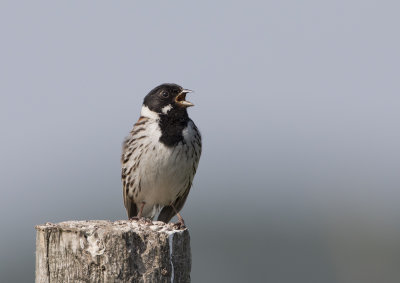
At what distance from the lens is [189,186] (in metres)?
10.7

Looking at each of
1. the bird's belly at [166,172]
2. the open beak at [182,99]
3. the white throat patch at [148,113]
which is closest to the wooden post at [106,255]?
the bird's belly at [166,172]

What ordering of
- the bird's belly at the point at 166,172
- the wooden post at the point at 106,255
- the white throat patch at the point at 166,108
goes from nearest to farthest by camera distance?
1. the wooden post at the point at 106,255
2. the bird's belly at the point at 166,172
3. the white throat patch at the point at 166,108

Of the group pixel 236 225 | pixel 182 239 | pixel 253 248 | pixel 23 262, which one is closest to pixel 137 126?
pixel 182 239

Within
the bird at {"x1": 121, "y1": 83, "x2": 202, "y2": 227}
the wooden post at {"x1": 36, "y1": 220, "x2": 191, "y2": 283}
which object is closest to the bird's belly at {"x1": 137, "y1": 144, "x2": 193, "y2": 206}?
the bird at {"x1": 121, "y1": 83, "x2": 202, "y2": 227}

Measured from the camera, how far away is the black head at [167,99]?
34.2 feet

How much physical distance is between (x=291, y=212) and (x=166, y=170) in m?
35.5

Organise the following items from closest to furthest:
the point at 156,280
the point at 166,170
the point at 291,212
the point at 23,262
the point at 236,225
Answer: the point at 156,280 → the point at 166,170 → the point at 23,262 → the point at 236,225 → the point at 291,212

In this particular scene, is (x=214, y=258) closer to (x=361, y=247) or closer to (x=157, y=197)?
(x=361, y=247)

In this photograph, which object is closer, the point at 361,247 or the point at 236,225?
the point at 361,247

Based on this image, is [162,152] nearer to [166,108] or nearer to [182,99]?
[166,108]

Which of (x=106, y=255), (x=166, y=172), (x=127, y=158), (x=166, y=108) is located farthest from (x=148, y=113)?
(x=106, y=255)

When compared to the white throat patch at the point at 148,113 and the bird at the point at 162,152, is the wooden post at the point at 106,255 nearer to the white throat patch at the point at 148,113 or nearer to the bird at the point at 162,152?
the bird at the point at 162,152

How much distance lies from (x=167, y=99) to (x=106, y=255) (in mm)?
4489

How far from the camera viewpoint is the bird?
10.2 m
